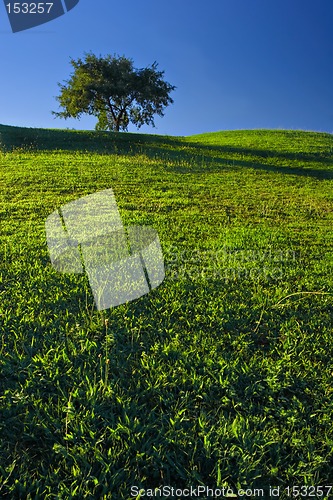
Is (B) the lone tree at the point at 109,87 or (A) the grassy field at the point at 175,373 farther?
(B) the lone tree at the point at 109,87

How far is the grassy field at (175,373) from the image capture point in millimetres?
2312

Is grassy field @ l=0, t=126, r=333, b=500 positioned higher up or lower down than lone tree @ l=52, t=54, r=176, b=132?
lower down

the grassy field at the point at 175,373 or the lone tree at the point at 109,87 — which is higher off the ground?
the lone tree at the point at 109,87

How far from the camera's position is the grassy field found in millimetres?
2312

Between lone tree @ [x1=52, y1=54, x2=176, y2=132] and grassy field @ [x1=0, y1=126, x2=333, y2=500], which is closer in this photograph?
grassy field @ [x1=0, y1=126, x2=333, y2=500]

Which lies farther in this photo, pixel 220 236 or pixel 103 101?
pixel 103 101

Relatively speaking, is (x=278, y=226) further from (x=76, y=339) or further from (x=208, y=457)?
(x=208, y=457)

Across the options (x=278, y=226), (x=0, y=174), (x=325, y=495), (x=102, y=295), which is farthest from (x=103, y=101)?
(x=325, y=495)

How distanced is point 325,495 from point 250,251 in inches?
178

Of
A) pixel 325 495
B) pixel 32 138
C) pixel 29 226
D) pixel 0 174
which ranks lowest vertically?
pixel 325 495

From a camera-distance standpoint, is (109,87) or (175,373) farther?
(109,87)

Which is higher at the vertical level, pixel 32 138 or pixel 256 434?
pixel 32 138

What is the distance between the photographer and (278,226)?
9000mm

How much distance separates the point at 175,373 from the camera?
3121 millimetres
